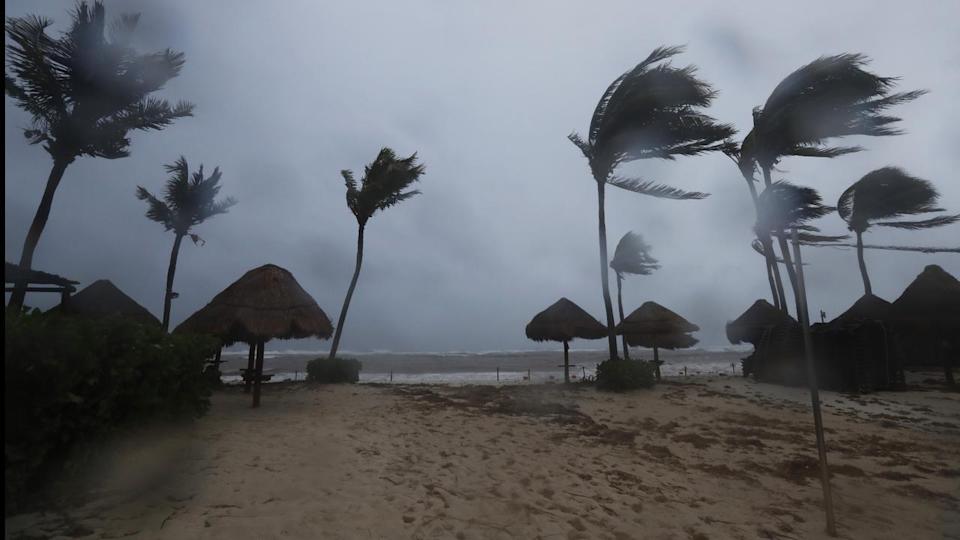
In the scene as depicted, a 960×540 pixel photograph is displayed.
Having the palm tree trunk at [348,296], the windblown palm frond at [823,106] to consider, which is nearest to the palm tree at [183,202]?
the palm tree trunk at [348,296]

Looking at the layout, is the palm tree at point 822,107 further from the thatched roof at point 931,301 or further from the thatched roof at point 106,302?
the thatched roof at point 106,302

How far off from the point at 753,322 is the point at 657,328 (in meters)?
6.39

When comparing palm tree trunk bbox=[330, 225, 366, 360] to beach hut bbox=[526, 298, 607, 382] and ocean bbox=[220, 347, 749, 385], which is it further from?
beach hut bbox=[526, 298, 607, 382]

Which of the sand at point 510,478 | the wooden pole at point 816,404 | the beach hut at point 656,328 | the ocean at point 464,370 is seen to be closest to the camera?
the sand at point 510,478

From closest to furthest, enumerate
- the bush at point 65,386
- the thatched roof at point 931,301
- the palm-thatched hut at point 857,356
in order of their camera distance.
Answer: the bush at point 65,386 → the palm-thatched hut at point 857,356 → the thatched roof at point 931,301

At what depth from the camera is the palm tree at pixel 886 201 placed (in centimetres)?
2097

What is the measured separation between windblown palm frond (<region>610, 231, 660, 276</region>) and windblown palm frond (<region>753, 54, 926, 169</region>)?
932 centimetres

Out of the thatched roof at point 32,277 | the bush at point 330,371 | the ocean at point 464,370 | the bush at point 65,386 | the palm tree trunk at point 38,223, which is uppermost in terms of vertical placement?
the palm tree trunk at point 38,223

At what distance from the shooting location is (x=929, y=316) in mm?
16859

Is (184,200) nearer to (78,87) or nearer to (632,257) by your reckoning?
(78,87)

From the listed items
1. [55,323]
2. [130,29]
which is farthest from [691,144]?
[130,29]

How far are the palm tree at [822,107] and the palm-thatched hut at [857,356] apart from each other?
4.12 m

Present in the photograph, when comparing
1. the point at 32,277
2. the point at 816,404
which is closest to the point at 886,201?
the point at 816,404

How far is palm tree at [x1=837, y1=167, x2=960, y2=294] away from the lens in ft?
68.8
